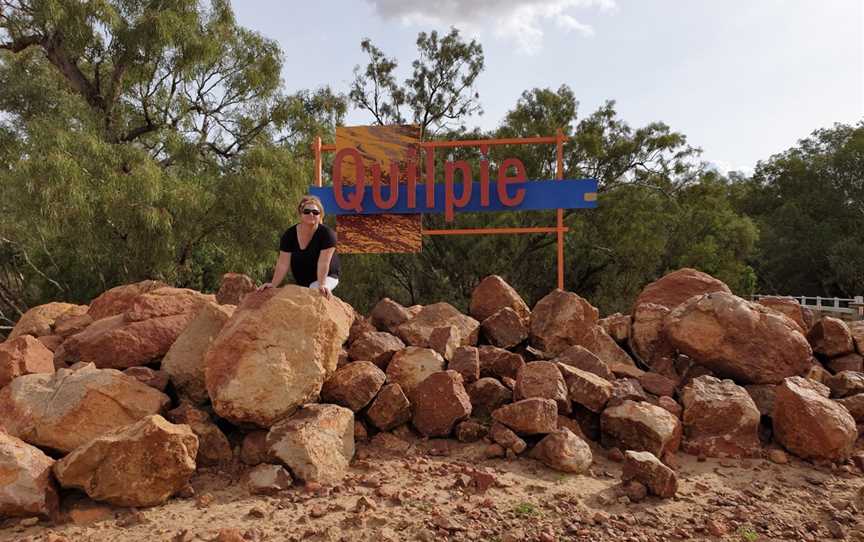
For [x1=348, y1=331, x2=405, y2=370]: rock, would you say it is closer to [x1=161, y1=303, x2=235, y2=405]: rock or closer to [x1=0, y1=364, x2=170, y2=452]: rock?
[x1=161, y1=303, x2=235, y2=405]: rock

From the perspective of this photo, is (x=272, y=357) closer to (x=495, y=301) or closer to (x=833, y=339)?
(x=495, y=301)

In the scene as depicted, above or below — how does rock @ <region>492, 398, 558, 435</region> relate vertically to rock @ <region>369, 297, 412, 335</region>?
below

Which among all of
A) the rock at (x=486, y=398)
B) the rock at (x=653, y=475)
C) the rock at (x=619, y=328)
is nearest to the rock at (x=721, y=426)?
the rock at (x=653, y=475)

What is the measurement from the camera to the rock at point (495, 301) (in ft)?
19.7

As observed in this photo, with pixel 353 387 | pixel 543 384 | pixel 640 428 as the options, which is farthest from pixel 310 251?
pixel 640 428

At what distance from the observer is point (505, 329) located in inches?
219

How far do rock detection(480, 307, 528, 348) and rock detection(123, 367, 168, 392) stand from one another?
2.74 meters

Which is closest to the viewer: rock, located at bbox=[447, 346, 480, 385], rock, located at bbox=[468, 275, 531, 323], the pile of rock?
the pile of rock

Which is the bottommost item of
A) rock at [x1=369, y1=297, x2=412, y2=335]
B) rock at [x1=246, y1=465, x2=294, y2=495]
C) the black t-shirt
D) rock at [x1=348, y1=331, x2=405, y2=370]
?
rock at [x1=246, y1=465, x2=294, y2=495]

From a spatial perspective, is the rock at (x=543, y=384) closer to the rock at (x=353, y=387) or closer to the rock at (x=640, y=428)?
the rock at (x=640, y=428)

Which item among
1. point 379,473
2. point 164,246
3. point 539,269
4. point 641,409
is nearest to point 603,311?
point 539,269

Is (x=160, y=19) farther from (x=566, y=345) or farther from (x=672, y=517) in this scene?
(x=672, y=517)

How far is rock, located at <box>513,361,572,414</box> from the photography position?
4434 millimetres

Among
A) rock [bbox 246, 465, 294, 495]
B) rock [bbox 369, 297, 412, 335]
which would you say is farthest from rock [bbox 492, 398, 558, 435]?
rock [bbox 369, 297, 412, 335]
